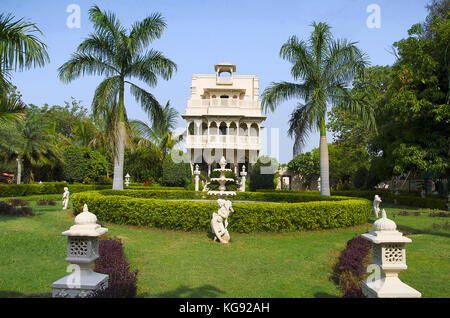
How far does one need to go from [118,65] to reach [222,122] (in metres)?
16.3

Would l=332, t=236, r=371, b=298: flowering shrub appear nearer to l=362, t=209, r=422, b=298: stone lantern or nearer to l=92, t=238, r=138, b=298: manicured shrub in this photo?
l=362, t=209, r=422, b=298: stone lantern

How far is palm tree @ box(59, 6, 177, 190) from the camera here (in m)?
14.4

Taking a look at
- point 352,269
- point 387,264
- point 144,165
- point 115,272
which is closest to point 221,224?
point 352,269

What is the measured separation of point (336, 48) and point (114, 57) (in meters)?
10.4

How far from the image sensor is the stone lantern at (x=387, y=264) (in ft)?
12.1

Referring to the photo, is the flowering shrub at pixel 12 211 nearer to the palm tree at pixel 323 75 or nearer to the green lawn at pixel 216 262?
the green lawn at pixel 216 262

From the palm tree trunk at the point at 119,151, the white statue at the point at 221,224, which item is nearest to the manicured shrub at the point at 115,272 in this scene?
the white statue at the point at 221,224

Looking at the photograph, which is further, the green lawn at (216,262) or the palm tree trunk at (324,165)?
the palm tree trunk at (324,165)

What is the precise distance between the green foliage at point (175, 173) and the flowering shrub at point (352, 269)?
22239 mm

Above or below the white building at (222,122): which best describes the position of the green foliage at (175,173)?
below

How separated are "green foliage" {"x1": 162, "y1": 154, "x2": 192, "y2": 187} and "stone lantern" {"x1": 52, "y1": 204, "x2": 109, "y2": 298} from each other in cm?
2432
